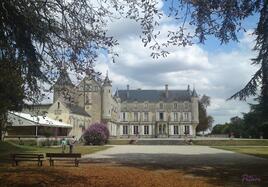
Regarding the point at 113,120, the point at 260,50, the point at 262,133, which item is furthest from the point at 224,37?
the point at 113,120

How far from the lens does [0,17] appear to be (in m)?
15.1

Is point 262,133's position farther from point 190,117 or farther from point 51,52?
point 51,52

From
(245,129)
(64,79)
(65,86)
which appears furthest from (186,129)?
(64,79)

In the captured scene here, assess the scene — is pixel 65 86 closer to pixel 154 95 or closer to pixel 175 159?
pixel 175 159

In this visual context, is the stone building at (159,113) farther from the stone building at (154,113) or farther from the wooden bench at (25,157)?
the wooden bench at (25,157)

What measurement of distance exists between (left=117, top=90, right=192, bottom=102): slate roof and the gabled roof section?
99.6 metres

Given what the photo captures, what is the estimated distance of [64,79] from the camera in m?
15.2

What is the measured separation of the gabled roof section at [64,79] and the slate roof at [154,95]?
327 feet

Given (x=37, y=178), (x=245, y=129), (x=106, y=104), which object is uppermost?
(x=106, y=104)

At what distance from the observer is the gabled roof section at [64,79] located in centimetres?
1502

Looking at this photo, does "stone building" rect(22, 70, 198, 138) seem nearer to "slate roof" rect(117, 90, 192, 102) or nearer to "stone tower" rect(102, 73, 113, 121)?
"slate roof" rect(117, 90, 192, 102)

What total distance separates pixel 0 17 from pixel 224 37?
744cm

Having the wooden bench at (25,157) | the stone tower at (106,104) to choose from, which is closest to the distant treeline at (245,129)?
the stone tower at (106,104)

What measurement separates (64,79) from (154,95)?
101 m
